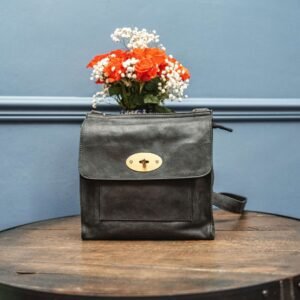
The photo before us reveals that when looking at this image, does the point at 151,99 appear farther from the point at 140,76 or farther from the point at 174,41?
the point at 174,41

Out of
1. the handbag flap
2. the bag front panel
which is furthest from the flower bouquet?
the bag front panel

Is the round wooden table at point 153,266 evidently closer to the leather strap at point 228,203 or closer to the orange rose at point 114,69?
the leather strap at point 228,203

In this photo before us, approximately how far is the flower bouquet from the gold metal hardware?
18 centimetres

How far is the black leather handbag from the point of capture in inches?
35.8

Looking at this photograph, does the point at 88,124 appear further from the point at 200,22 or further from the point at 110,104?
the point at 200,22

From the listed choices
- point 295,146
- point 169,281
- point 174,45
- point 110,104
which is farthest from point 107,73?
point 295,146

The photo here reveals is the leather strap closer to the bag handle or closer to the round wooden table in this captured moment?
the bag handle

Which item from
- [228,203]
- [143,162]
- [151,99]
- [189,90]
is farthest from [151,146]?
[189,90]

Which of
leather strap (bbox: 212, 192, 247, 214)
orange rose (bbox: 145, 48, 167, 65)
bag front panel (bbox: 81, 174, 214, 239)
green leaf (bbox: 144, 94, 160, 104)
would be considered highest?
orange rose (bbox: 145, 48, 167, 65)

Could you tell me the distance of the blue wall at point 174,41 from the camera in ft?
4.09

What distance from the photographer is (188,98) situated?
134 cm

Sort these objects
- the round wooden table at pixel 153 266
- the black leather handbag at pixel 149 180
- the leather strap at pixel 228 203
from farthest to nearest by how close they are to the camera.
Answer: the leather strap at pixel 228 203
the black leather handbag at pixel 149 180
the round wooden table at pixel 153 266

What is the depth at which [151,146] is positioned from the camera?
36.7 inches

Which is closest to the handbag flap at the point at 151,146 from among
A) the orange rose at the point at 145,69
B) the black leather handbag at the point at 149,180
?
the black leather handbag at the point at 149,180
